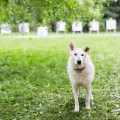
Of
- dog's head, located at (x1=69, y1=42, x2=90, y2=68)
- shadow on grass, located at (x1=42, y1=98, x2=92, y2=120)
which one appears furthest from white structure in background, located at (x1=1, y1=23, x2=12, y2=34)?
dog's head, located at (x1=69, y1=42, x2=90, y2=68)

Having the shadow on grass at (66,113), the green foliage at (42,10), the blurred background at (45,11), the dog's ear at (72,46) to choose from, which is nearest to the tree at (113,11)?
the blurred background at (45,11)

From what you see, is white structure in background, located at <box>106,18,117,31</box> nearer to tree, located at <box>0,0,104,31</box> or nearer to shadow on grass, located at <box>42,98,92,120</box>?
tree, located at <box>0,0,104,31</box>

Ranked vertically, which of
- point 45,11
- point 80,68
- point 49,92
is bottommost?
point 49,92

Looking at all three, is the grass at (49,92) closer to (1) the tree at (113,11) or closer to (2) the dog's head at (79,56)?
(2) the dog's head at (79,56)

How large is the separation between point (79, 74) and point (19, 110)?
126cm

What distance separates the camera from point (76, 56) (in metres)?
5.38

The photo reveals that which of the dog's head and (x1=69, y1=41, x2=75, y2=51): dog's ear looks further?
(x1=69, y1=41, x2=75, y2=51): dog's ear

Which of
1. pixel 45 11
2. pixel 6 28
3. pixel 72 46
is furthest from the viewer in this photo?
pixel 6 28

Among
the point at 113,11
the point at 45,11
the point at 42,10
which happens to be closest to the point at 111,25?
the point at 113,11

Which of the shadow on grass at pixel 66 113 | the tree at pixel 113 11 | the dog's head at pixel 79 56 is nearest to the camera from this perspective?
the dog's head at pixel 79 56

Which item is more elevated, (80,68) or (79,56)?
(79,56)

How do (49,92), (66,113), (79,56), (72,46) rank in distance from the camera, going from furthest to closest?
1. (49,92)
2. (66,113)
3. (72,46)
4. (79,56)

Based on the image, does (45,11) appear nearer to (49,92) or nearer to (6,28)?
(49,92)

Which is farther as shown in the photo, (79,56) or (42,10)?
(42,10)
